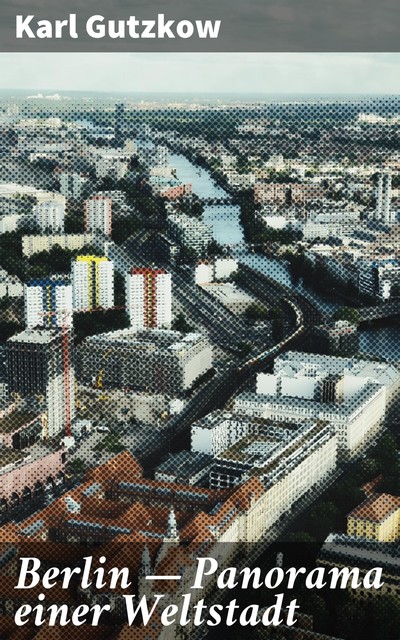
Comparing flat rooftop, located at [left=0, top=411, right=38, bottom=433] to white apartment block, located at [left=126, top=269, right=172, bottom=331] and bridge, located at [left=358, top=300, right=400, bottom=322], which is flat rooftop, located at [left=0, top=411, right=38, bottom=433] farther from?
bridge, located at [left=358, top=300, right=400, bottom=322]

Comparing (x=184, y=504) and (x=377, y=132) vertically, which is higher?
(x=377, y=132)

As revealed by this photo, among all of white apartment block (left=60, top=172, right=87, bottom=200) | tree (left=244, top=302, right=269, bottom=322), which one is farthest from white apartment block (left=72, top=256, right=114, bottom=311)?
white apartment block (left=60, top=172, right=87, bottom=200)

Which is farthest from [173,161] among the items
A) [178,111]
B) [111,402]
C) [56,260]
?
[111,402]

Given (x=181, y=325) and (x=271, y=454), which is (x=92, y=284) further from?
(x=271, y=454)

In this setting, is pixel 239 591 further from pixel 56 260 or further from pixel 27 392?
pixel 56 260

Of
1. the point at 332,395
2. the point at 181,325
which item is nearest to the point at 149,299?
the point at 181,325

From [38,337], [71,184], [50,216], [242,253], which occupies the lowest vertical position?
[242,253]

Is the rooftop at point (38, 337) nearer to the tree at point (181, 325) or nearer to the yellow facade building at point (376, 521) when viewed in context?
the tree at point (181, 325)
